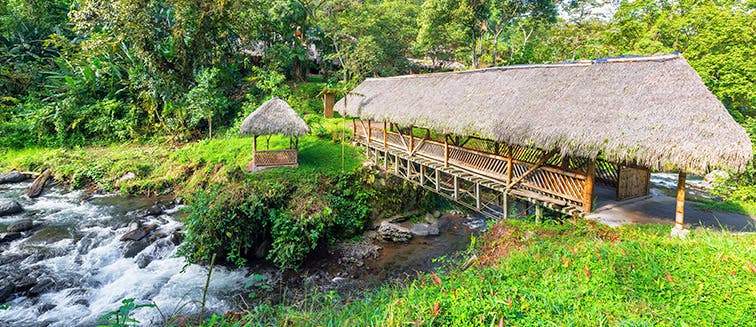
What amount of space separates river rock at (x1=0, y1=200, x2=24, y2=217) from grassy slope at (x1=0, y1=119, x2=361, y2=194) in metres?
2.25

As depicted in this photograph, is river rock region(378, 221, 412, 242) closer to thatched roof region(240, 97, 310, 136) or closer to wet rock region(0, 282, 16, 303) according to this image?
thatched roof region(240, 97, 310, 136)

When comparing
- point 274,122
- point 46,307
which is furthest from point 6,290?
point 274,122

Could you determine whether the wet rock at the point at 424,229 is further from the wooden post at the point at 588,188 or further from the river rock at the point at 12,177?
the river rock at the point at 12,177

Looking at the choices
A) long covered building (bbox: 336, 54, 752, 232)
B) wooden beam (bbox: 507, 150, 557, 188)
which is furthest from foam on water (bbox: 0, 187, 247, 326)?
wooden beam (bbox: 507, 150, 557, 188)

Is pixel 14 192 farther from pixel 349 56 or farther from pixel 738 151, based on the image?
pixel 738 151

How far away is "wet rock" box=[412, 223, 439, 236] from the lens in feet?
37.8

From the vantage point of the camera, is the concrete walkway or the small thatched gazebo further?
the small thatched gazebo

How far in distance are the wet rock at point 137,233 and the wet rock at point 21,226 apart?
124 inches

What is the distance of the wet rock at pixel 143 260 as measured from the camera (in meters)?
9.04

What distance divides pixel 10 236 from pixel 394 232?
10.6 metres

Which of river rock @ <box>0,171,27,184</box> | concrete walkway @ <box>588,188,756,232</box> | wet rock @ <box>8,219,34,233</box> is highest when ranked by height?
concrete walkway @ <box>588,188,756,232</box>

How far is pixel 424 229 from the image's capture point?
11.7 m

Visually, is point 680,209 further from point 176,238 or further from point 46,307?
point 46,307

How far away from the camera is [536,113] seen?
764 centimetres
